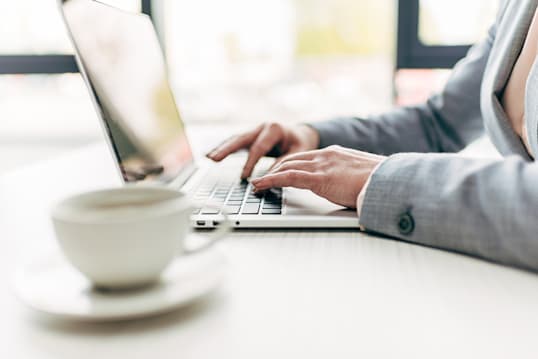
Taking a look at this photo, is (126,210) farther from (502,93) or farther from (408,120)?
(408,120)

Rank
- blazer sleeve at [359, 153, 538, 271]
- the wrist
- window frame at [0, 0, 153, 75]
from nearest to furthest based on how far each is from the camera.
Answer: blazer sleeve at [359, 153, 538, 271], the wrist, window frame at [0, 0, 153, 75]

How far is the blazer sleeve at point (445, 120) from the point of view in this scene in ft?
3.84

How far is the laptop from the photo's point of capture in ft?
2.23

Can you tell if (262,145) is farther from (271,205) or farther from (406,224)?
(406,224)

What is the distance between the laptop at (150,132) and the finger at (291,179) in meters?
0.03

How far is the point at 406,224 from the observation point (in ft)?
1.97

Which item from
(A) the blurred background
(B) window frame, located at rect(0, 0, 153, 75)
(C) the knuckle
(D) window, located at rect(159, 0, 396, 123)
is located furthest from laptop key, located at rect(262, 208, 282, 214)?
(D) window, located at rect(159, 0, 396, 123)

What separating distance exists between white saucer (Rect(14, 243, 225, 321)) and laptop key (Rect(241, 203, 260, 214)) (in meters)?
0.20

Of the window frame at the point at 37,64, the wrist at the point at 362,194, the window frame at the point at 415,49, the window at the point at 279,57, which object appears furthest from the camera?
the window at the point at 279,57

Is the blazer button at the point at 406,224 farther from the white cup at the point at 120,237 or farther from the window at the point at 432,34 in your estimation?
the window at the point at 432,34

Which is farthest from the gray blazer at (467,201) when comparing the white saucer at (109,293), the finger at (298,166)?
the white saucer at (109,293)

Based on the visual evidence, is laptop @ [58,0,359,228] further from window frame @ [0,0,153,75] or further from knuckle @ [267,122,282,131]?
window frame @ [0,0,153,75]

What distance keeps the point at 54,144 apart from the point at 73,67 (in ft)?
1.13

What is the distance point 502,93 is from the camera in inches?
36.4
